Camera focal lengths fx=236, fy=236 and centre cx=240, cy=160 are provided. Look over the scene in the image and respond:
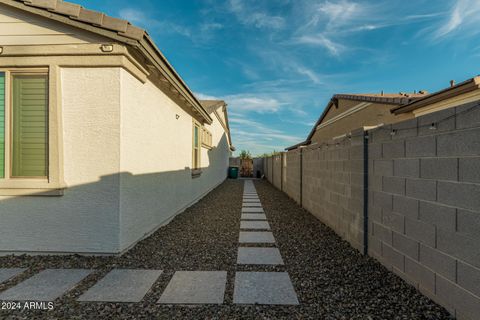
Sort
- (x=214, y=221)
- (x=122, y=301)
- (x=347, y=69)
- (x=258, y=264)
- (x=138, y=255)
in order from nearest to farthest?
(x=122, y=301), (x=258, y=264), (x=138, y=255), (x=214, y=221), (x=347, y=69)

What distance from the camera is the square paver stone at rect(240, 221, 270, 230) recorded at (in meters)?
5.22

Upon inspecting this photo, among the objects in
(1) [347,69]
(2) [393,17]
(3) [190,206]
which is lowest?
(3) [190,206]

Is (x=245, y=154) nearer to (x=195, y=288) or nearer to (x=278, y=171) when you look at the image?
(x=278, y=171)

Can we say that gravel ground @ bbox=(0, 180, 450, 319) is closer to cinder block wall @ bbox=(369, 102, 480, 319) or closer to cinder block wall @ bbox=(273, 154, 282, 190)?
cinder block wall @ bbox=(369, 102, 480, 319)

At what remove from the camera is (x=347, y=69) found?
46.4 feet

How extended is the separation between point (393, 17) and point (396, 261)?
8.00 m

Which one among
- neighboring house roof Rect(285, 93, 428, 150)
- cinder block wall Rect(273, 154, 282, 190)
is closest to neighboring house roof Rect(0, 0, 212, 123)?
neighboring house roof Rect(285, 93, 428, 150)

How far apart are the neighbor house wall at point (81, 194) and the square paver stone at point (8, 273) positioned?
1.35 feet

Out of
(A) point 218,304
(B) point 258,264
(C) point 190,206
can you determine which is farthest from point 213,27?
(A) point 218,304

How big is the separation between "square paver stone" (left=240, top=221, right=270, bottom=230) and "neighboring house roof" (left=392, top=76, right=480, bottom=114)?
21.0ft

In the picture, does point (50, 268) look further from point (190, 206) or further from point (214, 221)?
point (190, 206)

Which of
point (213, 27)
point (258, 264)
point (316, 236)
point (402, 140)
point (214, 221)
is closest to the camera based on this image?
point (402, 140)

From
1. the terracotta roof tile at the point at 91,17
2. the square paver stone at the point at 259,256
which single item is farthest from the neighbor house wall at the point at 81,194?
the square paver stone at the point at 259,256

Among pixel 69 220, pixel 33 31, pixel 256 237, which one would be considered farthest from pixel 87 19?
pixel 256 237
